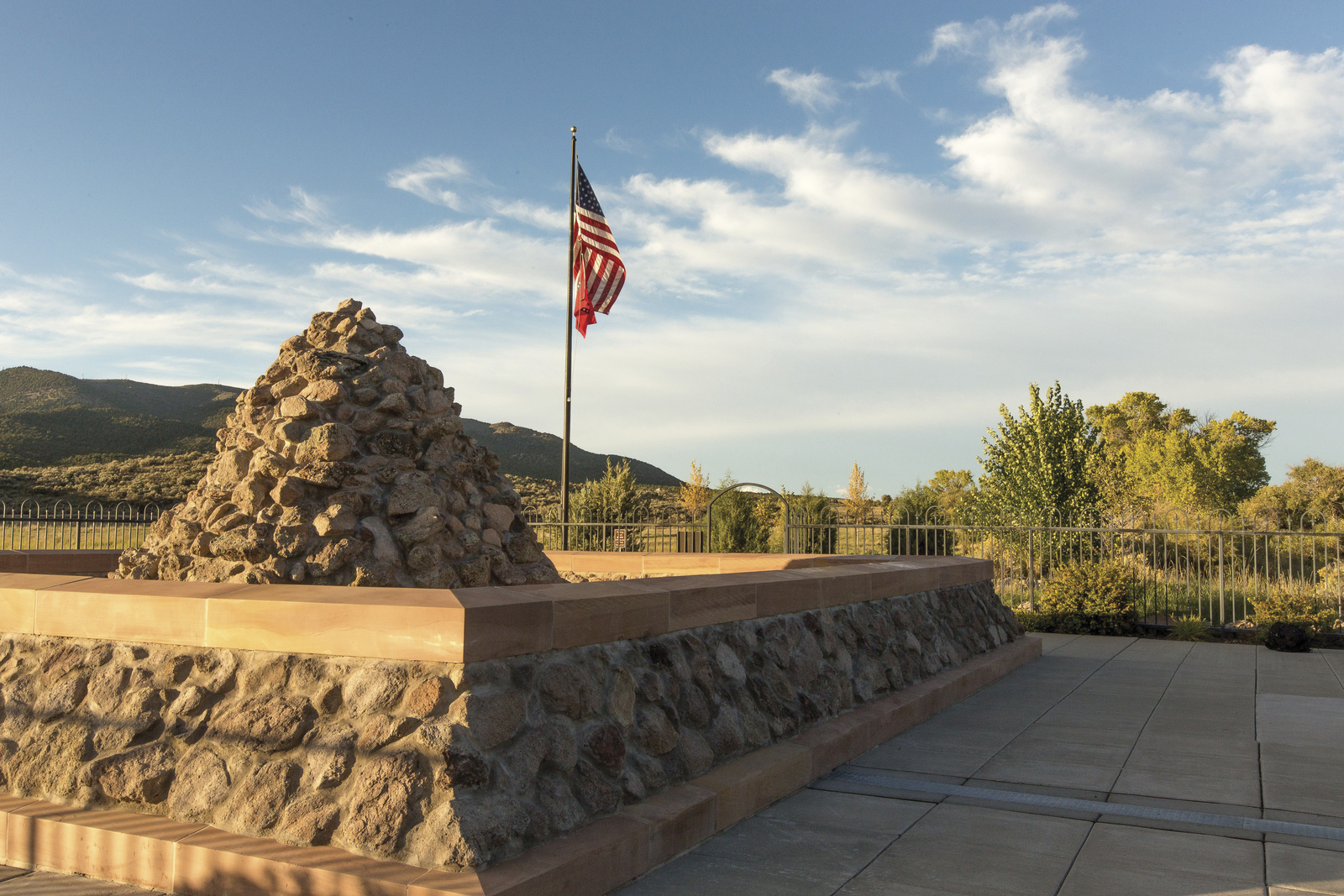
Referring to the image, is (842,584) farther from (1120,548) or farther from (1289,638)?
(1120,548)

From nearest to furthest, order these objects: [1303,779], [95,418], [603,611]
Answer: [603,611] → [1303,779] → [95,418]

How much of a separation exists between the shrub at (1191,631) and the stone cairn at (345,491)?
11.4 metres

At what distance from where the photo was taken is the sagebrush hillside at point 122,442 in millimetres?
40125

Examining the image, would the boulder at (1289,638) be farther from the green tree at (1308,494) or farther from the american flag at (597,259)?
the green tree at (1308,494)

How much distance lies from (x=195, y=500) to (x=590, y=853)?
3260 mm

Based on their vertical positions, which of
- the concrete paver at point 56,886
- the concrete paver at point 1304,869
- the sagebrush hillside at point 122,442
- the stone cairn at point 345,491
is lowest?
the concrete paver at point 1304,869

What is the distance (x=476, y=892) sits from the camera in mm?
2838

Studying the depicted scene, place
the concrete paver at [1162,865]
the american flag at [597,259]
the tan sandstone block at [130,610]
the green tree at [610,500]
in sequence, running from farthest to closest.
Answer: the green tree at [610,500] → the american flag at [597,259] → the tan sandstone block at [130,610] → the concrete paver at [1162,865]

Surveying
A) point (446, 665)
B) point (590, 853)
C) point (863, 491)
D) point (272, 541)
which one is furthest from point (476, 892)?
point (863, 491)

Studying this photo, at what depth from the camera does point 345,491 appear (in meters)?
4.80

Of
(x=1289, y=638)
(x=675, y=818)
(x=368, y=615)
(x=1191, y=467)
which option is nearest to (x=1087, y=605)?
(x=1289, y=638)

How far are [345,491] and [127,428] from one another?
62.4 meters

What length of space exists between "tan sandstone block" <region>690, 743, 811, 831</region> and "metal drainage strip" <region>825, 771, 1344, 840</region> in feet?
1.35

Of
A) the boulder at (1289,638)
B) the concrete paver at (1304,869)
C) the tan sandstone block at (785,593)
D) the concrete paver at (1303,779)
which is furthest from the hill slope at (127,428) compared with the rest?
the concrete paver at (1304,869)
